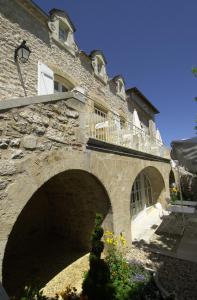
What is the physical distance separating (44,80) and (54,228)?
4848 millimetres

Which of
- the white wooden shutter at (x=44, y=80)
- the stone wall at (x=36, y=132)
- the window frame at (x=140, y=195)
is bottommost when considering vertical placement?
→ the window frame at (x=140, y=195)

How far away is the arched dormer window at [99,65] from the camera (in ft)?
29.5

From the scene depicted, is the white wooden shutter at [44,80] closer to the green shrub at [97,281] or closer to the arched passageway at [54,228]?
the arched passageway at [54,228]

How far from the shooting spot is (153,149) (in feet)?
28.6

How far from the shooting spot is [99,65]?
31.9 feet

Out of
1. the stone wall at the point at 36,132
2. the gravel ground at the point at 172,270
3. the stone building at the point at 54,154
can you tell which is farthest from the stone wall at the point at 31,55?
the gravel ground at the point at 172,270

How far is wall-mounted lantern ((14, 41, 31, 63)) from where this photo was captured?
548cm

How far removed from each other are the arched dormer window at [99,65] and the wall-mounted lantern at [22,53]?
13.3 ft

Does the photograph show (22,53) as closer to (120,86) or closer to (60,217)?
(60,217)

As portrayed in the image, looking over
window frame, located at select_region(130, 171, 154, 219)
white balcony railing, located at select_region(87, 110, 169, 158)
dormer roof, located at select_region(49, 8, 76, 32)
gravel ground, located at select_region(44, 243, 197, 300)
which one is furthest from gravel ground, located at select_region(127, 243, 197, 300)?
dormer roof, located at select_region(49, 8, 76, 32)

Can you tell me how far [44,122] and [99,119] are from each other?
7.54 feet

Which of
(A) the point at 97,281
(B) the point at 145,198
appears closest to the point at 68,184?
(A) the point at 97,281

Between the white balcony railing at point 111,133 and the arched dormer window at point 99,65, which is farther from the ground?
the arched dormer window at point 99,65

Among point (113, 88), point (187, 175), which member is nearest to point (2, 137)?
point (113, 88)
